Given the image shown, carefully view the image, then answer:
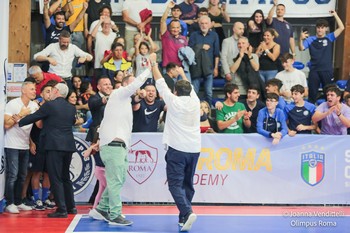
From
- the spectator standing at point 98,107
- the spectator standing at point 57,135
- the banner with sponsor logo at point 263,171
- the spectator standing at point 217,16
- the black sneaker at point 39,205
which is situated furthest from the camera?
the spectator standing at point 217,16

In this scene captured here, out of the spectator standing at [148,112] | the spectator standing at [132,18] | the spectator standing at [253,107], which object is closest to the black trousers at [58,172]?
the spectator standing at [148,112]

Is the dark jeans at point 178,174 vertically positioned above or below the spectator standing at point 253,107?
below

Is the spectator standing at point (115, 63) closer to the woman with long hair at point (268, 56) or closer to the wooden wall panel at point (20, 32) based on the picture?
the wooden wall panel at point (20, 32)

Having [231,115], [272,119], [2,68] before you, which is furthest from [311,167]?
[2,68]

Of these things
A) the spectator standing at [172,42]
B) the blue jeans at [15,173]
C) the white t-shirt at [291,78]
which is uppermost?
the spectator standing at [172,42]

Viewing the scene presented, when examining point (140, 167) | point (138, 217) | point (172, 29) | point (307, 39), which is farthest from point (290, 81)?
point (138, 217)

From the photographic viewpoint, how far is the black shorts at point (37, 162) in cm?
1274

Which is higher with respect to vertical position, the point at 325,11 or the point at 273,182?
the point at 325,11

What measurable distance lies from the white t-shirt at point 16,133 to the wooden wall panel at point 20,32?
3.27 m

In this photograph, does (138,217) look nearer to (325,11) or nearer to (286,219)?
(286,219)

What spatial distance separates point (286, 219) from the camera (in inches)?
485

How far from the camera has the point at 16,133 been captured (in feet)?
41.2

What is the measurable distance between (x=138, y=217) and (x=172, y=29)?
526 centimetres

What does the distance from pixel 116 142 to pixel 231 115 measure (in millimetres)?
3331
